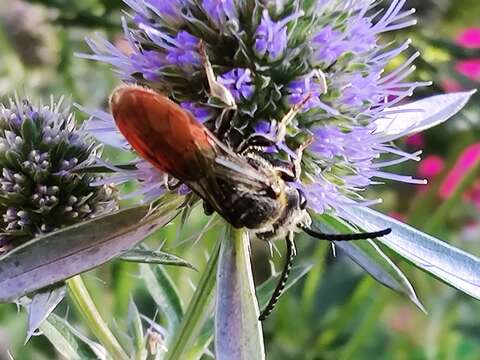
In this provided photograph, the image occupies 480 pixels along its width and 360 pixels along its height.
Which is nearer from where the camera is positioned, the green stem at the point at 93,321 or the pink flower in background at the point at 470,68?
the green stem at the point at 93,321

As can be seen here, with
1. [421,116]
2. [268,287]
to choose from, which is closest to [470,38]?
[421,116]

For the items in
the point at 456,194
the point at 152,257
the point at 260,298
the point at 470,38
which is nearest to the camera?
the point at 152,257

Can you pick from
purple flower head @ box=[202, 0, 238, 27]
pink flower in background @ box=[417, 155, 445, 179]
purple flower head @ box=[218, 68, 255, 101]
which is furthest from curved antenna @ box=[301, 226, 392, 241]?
pink flower in background @ box=[417, 155, 445, 179]

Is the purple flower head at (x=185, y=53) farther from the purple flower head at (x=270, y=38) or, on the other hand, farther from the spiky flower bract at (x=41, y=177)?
the spiky flower bract at (x=41, y=177)

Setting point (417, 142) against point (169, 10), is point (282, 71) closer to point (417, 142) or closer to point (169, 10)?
point (169, 10)

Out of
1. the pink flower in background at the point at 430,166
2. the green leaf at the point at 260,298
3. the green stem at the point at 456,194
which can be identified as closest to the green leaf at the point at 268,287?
the green leaf at the point at 260,298

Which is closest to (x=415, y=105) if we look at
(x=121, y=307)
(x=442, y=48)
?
(x=442, y=48)

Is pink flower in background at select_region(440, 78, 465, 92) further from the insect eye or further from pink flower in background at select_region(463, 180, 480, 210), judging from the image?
the insect eye

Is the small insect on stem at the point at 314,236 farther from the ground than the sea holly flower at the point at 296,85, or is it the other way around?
the sea holly flower at the point at 296,85

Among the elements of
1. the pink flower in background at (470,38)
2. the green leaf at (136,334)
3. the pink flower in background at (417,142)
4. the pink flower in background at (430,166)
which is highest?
the pink flower in background at (470,38)
